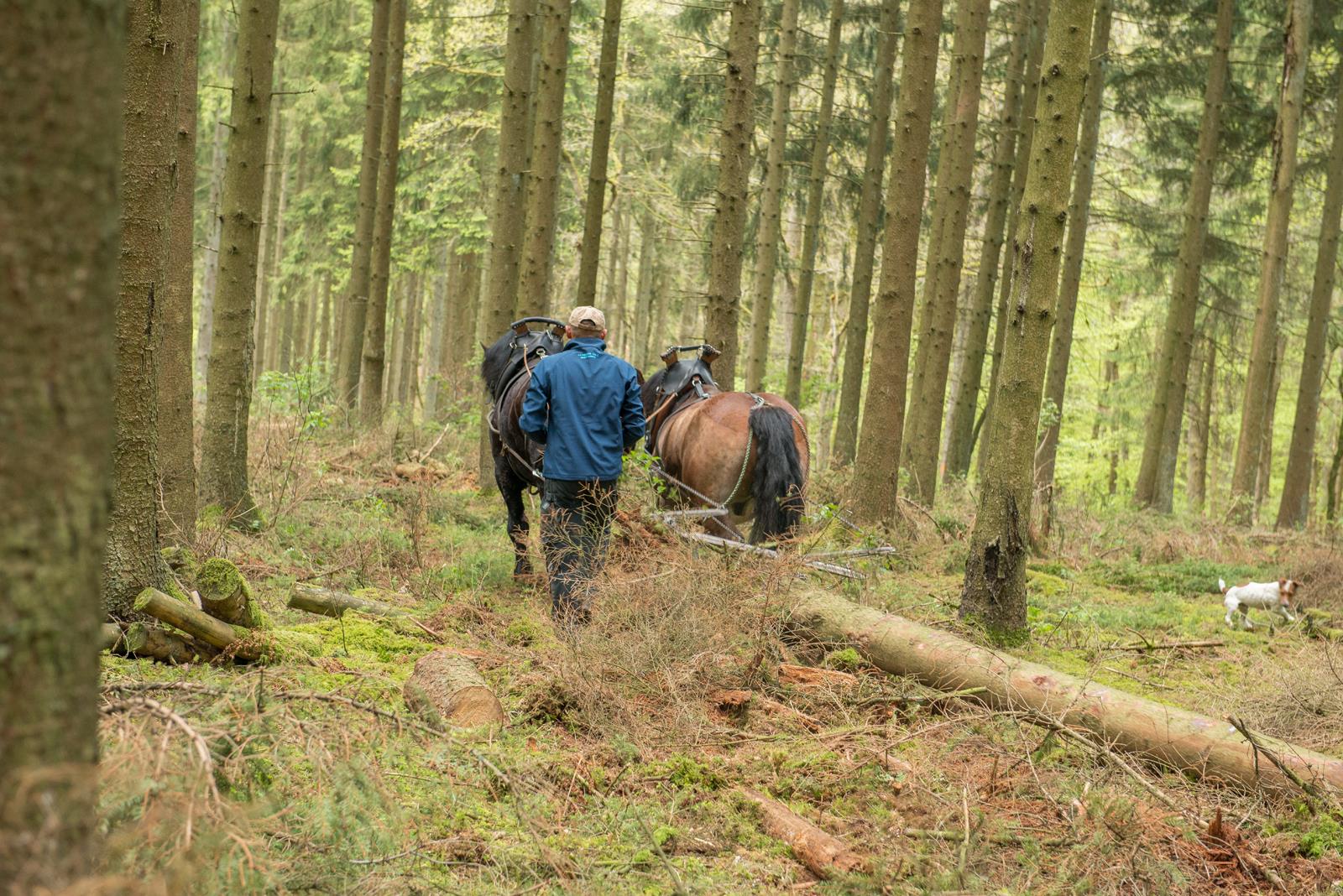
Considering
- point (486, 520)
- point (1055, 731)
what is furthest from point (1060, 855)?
point (486, 520)

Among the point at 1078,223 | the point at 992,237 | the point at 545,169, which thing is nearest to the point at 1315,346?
the point at 1078,223

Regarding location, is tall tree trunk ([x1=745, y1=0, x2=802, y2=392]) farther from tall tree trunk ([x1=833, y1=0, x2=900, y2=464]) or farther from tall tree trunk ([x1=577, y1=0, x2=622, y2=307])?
tall tree trunk ([x1=577, y1=0, x2=622, y2=307])

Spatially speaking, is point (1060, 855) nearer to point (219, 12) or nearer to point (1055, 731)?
point (1055, 731)

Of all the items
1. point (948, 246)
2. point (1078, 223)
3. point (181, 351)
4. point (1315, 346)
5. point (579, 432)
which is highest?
point (1078, 223)

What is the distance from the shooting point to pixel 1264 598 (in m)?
9.31

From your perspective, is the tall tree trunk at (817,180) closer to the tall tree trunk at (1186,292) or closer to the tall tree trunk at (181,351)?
the tall tree trunk at (1186,292)

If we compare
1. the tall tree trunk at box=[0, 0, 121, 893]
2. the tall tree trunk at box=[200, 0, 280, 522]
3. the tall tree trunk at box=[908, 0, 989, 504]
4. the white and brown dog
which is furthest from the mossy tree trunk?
the tall tree trunk at box=[0, 0, 121, 893]

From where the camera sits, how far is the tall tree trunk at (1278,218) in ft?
54.6

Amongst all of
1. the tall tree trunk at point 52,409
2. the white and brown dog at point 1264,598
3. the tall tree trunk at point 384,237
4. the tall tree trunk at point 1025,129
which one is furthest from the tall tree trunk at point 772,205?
the tall tree trunk at point 52,409

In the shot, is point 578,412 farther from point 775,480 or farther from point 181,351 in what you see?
point 181,351

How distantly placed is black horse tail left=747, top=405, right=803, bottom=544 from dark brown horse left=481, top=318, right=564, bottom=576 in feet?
5.80

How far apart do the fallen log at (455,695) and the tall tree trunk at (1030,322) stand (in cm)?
400

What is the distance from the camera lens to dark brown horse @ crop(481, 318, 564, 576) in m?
8.72

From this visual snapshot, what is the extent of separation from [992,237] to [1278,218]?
15.4 ft
